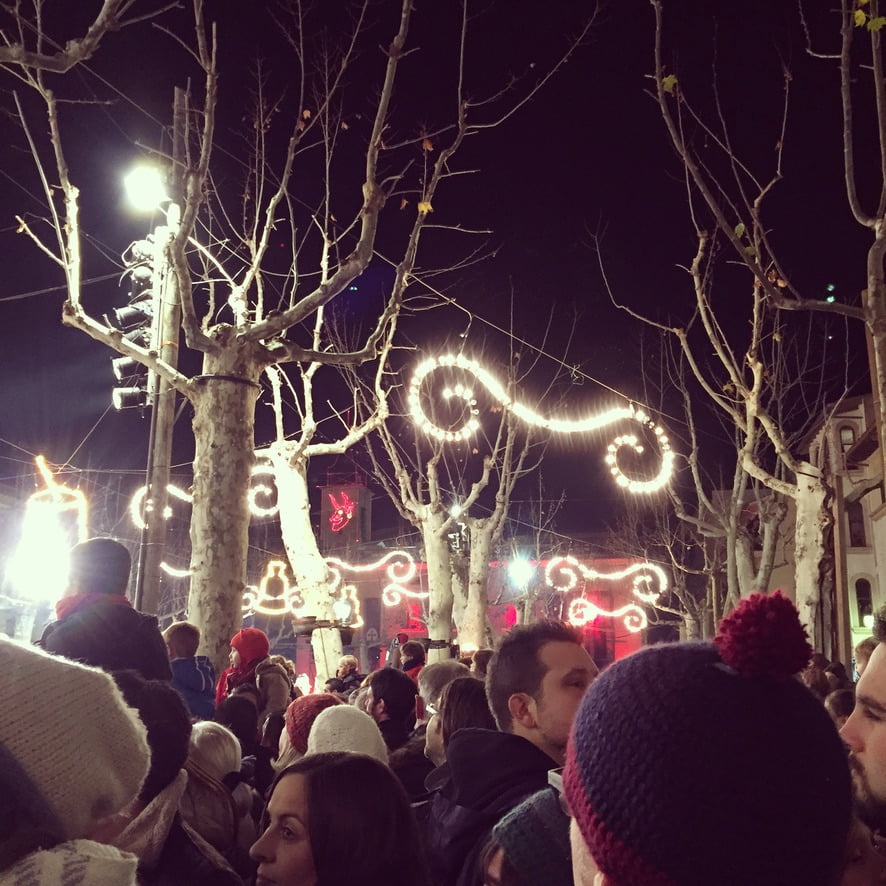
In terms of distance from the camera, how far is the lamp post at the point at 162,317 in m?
8.00

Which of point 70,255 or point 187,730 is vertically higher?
point 70,255

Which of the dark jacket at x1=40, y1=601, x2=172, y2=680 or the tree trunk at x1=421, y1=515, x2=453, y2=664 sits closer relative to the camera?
the dark jacket at x1=40, y1=601, x2=172, y2=680

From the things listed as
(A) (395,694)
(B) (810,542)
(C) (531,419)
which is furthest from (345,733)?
(B) (810,542)

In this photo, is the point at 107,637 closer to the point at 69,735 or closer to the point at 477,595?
the point at 69,735

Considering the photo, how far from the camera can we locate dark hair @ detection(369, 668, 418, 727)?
194 inches

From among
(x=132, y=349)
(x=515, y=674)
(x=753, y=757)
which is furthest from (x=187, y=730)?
(x=132, y=349)

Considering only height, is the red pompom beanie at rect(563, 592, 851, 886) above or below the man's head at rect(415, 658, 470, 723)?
above

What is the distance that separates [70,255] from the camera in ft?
27.5

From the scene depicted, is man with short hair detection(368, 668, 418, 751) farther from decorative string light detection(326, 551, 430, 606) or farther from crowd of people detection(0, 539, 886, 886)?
decorative string light detection(326, 551, 430, 606)

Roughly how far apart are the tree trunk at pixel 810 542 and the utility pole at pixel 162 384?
341 inches

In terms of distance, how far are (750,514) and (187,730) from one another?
35499 mm

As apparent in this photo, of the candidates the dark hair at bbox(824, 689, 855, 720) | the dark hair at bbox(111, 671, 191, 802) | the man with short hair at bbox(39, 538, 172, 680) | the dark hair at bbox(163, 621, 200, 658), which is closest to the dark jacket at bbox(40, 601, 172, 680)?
the man with short hair at bbox(39, 538, 172, 680)

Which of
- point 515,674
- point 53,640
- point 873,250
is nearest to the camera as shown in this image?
point 515,674

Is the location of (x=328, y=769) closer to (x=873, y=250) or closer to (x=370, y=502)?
(x=873, y=250)
